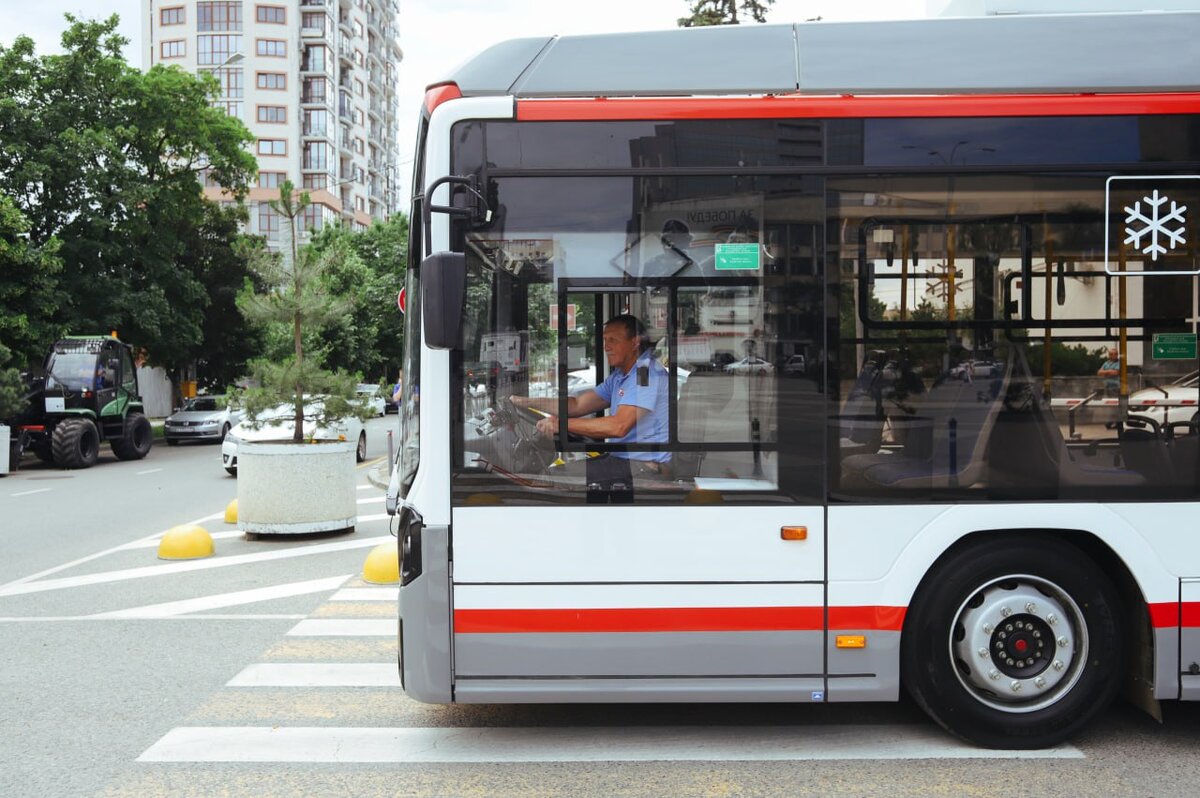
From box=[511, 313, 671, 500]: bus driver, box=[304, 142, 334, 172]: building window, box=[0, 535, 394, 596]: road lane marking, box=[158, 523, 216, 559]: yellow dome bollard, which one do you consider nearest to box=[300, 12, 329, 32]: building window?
box=[304, 142, 334, 172]: building window

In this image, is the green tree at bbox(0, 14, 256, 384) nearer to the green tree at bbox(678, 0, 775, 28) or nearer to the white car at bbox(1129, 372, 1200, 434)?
the green tree at bbox(678, 0, 775, 28)

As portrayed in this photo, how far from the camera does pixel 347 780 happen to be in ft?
14.6

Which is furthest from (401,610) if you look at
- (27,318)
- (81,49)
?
(81,49)

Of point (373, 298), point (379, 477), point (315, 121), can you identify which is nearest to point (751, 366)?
point (379, 477)

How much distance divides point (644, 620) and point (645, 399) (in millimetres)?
971

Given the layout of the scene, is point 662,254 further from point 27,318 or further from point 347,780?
point 27,318

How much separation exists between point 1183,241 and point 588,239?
2.64m

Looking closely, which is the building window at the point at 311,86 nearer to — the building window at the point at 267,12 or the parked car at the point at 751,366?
the building window at the point at 267,12

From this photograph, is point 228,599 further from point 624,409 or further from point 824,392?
point 824,392

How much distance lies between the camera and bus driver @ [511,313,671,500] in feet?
15.5

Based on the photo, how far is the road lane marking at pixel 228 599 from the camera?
26.1 ft

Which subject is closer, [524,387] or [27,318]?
[524,387]

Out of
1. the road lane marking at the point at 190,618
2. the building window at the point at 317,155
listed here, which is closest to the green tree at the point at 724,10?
the road lane marking at the point at 190,618

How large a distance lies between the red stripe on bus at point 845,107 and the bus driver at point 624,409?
3.06ft
